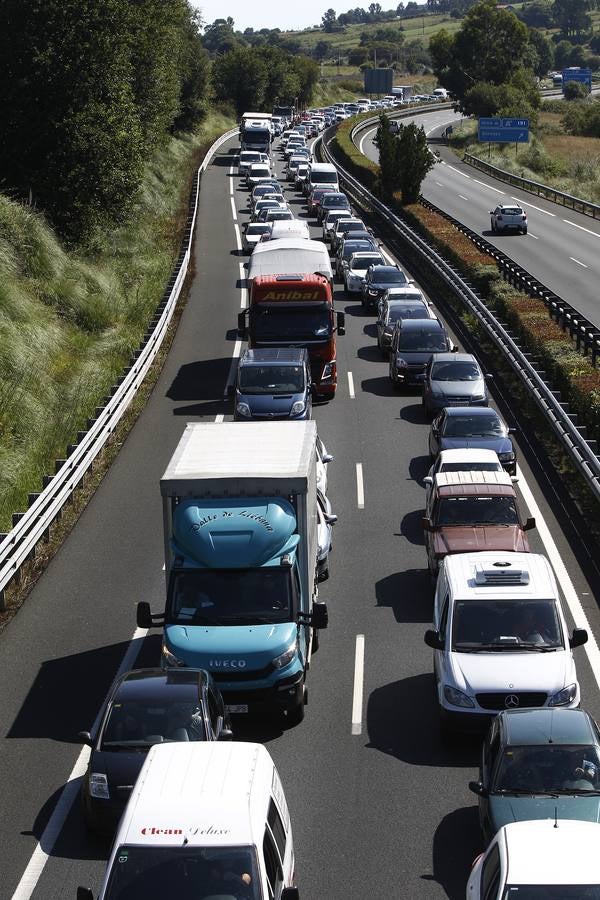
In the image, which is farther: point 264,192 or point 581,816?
point 264,192

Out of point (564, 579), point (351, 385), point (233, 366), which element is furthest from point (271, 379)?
point (564, 579)

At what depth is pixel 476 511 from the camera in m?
21.5

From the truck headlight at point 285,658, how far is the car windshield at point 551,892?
6.27 meters

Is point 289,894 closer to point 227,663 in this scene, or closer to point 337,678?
point 227,663

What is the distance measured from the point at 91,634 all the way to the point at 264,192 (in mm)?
56363

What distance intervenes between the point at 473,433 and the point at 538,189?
205 ft

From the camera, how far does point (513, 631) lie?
16234mm

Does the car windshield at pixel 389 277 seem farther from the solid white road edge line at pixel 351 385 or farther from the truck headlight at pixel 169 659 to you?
the truck headlight at pixel 169 659

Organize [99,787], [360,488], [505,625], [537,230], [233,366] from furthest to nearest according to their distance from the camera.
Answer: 1. [537,230]
2. [233,366]
3. [360,488]
4. [505,625]
5. [99,787]

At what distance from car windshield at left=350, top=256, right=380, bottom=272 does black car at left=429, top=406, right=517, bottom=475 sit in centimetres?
2180

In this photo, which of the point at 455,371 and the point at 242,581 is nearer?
the point at 242,581

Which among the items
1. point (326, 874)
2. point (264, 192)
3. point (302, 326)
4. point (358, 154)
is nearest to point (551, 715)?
point (326, 874)

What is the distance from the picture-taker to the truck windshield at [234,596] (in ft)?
53.7

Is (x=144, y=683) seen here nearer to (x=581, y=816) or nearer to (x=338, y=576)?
(x=581, y=816)
